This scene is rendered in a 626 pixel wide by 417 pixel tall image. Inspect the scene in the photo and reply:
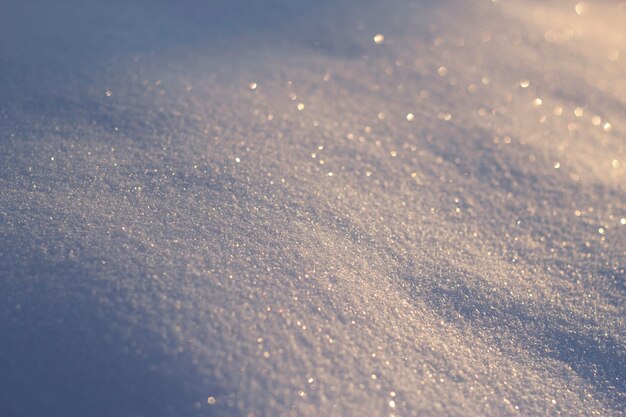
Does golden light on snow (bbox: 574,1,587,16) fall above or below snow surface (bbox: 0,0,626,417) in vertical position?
above

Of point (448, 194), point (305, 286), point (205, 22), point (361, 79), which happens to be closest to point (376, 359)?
point (305, 286)

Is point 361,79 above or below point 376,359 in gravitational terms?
above

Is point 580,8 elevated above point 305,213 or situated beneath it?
elevated above

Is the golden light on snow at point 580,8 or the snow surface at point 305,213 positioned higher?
the golden light on snow at point 580,8

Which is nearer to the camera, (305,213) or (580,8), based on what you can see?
(305,213)

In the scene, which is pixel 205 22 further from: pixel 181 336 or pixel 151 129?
pixel 181 336

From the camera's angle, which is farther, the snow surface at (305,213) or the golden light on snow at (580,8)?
the golden light on snow at (580,8)

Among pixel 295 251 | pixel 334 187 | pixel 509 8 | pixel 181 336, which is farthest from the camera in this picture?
pixel 509 8

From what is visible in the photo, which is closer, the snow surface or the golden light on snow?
the snow surface
